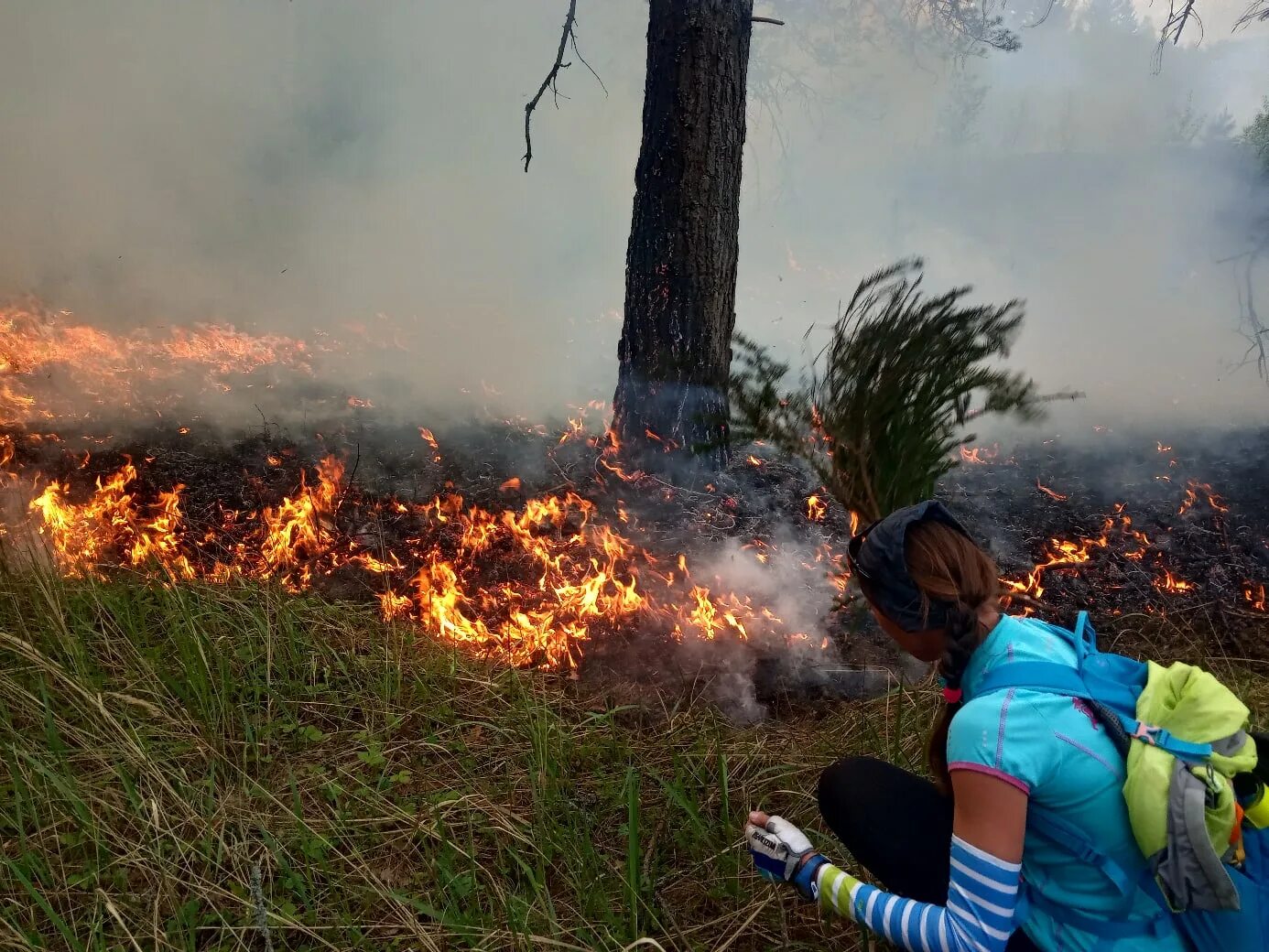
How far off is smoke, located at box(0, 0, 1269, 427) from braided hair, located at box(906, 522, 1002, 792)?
212 inches

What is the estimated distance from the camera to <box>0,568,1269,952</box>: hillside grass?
2035 mm

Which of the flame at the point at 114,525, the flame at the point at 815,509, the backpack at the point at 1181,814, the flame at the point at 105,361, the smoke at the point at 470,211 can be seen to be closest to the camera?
the backpack at the point at 1181,814

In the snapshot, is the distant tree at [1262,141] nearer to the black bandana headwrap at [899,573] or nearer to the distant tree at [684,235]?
the distant tree at [684,235]

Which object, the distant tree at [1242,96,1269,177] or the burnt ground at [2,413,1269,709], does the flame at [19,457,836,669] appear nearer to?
the burnt ground at [2,413,1269,709]

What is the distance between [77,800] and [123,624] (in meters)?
1.19

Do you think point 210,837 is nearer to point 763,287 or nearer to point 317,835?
point 317,835

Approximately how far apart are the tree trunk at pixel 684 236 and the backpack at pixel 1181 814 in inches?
122

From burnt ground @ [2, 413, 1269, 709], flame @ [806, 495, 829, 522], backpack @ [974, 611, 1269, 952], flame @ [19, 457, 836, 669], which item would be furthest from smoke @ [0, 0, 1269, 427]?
backpack @ [974, 611, 1269, 952]

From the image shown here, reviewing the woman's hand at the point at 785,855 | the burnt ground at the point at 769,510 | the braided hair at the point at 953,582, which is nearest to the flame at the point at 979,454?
the burnt ground at the point at 769,510

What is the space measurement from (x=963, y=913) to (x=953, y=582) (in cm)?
63

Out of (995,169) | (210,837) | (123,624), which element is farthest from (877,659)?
(995,169)

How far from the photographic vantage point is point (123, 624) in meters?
3.18

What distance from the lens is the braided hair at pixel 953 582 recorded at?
1.58 meters

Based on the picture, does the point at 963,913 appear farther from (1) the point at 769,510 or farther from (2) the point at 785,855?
(1) the point at 769,510
